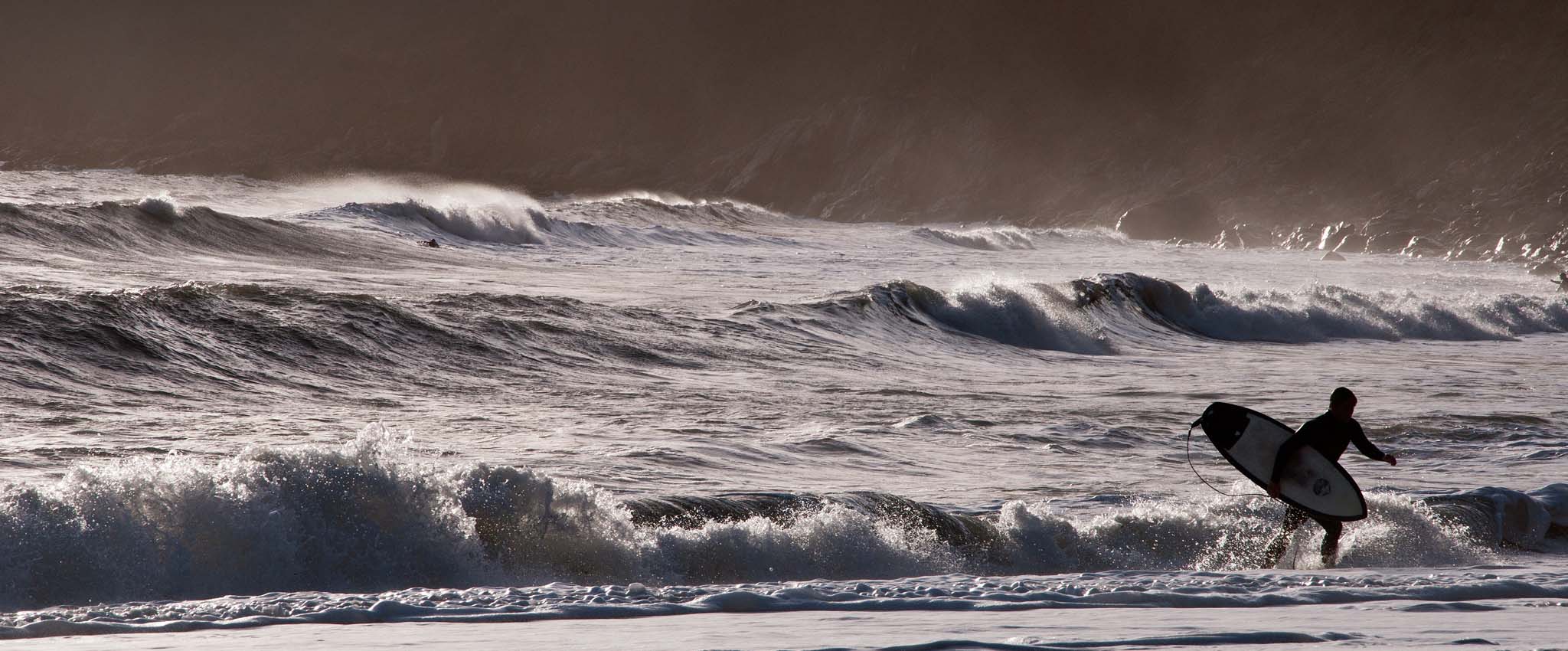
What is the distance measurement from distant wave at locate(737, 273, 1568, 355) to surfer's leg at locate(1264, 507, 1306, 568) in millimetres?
10245

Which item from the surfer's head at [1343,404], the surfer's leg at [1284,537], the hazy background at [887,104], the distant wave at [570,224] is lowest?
the surfer's leg at [1284,537]

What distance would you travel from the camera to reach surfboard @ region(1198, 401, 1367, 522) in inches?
283

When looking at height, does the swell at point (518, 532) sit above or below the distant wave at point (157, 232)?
below

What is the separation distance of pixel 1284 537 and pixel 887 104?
306ft

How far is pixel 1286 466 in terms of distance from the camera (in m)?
Result: 7.37

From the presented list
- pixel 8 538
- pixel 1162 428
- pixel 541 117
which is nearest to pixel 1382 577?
pixel 1162 428

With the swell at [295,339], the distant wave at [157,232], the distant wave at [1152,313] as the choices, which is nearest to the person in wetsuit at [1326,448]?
the swell at [295,339]

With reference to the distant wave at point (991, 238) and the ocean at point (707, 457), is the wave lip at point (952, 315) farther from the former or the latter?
the distant wave at point (991, 238)

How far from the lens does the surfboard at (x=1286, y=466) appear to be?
283 inches

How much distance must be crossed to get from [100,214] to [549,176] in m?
111

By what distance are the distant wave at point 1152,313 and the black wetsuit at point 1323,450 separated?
1012cm

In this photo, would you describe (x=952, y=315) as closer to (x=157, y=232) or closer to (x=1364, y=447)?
(x=157, y=232)

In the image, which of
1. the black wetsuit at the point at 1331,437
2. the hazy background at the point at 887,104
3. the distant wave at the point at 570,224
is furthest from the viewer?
the hazy background at the point at 887,104

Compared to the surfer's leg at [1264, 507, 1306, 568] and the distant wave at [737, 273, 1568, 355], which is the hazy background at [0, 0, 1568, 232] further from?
the surfer's leg at [1264, 507, 1306, 568]
